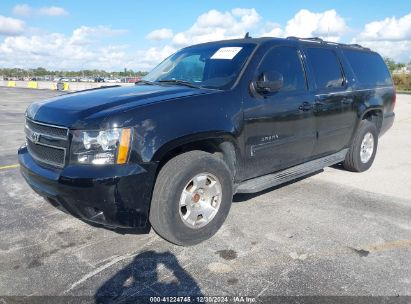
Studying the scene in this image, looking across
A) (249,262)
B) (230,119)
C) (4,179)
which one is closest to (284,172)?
(230,119)

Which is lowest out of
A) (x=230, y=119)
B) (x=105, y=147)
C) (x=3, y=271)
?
(x=3, y=271)

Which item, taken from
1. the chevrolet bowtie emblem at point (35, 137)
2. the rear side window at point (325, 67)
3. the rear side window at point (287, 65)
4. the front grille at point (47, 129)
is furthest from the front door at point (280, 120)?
the chevrolet bowtie emblem at point (35, 137)

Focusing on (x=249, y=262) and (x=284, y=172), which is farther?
(x=284, y=172)

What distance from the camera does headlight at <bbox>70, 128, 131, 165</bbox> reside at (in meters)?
3.01

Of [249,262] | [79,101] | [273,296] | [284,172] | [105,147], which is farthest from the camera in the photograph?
[284,172]

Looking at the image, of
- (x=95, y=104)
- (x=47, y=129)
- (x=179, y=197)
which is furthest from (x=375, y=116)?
(x=47, y=129)

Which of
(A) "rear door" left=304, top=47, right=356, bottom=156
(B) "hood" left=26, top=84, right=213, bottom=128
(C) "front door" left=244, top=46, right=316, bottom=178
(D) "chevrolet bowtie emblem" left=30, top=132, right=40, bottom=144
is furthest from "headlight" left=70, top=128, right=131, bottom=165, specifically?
(A) "rear door" left=304, top=47, right=356, bottom=156

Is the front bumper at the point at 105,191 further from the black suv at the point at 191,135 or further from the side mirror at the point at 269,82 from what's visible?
the side mirror at the point at 269,82

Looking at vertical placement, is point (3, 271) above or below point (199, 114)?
below

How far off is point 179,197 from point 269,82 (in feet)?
4.90

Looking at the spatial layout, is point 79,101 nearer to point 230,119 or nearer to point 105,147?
point 105,147

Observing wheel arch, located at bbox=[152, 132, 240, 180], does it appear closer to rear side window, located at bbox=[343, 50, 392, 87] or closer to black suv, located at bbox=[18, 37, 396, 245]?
black suv, located at bbox=[18, 37, 396, 245]

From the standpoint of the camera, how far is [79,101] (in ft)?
11.5

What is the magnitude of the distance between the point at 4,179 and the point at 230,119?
3735mm
